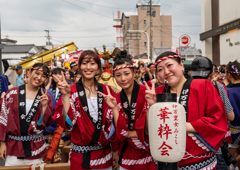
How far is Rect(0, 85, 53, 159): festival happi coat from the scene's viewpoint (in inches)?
126

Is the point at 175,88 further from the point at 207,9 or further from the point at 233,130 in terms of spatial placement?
the point at 207,9

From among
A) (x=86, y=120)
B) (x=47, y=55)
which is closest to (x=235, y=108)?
(x=86, y=120)

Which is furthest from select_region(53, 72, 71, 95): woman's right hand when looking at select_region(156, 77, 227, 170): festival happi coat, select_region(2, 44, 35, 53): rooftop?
select_region(2, 44, 35, 53): rooftop

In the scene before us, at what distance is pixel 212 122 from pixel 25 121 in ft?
8.24

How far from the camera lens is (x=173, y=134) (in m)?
1.88

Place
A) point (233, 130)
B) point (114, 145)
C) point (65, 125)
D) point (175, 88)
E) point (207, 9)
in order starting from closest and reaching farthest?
point (175, 88)
point (65, 125)
point (114, 145)
point (233, 130)
point (207, 9)

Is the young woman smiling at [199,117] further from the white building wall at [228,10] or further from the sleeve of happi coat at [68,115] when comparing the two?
the white building wall at [228,10]

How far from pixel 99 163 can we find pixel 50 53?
454 inches

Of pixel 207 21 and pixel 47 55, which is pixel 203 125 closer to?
pixel 47 55

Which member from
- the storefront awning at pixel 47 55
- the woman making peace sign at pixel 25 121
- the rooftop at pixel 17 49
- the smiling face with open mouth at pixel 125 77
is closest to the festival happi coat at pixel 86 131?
the smiling face with open mouth at pixel 125 77

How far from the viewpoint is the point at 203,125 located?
2053 mm

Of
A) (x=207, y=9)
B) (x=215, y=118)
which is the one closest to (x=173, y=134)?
(x=215, y=118)

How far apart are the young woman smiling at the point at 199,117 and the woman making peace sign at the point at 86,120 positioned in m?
0.89

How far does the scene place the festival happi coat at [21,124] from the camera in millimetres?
3197
